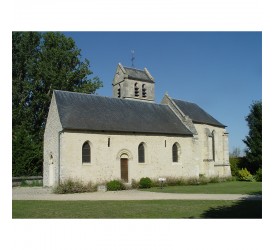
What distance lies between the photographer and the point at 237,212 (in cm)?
1205

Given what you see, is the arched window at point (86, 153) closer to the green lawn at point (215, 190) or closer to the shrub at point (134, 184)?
the shrub at point (134, 184)

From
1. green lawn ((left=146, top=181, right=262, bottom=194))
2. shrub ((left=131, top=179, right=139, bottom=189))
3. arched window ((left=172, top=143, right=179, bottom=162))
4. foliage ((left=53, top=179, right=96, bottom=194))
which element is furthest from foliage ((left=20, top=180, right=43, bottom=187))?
arched window ((left=172, top=143, right=179, bottom=162))

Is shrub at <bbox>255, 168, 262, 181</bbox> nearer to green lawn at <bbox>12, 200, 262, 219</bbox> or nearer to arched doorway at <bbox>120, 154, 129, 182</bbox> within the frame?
arched doorway at <bbox>120, 154, 129, 182</bbox>

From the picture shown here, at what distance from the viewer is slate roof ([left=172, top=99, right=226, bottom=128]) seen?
3338 cm

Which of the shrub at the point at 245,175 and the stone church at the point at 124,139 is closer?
the stone church at the point at 124,139

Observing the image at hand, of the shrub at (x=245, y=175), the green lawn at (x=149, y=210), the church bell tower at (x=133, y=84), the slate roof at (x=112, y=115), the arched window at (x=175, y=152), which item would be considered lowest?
the shrub at (x=245, y=175)

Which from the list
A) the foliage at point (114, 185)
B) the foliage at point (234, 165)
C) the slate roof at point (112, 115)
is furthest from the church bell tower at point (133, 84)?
the foliage at point (114, 185)

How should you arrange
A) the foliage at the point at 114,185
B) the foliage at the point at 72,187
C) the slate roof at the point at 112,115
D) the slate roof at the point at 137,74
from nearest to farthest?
the foliage at the point at 72,187 < the foliage at the point at 114,185 < the slate roof at the point at 112,115 < the slate roof at the point at 137,74

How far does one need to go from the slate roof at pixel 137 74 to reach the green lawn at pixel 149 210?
2223 cm

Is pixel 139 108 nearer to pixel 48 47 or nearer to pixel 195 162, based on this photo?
pixel 195 162

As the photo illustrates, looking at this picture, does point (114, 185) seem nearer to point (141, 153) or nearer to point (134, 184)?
point (134, 184)

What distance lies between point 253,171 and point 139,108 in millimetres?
14830

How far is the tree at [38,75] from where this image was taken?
112 ft

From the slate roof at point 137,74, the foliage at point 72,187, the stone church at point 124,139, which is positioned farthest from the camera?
the slate roof at point 137,74
